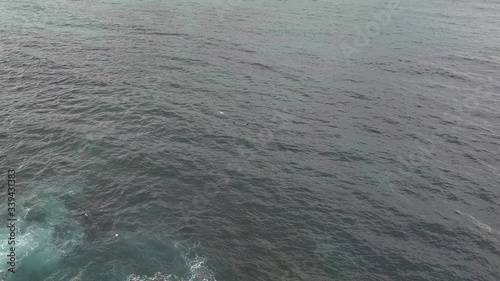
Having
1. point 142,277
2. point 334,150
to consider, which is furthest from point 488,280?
point 142,277

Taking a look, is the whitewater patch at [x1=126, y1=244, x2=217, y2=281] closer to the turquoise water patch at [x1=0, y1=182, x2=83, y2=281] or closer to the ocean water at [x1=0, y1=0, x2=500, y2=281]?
the ocean water at [x1=0, y1=0, x2=500, y2=281]

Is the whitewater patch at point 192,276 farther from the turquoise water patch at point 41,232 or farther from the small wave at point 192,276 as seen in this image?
the turquoise water patch at point 41,232

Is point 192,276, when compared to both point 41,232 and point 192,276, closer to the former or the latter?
point 192,276

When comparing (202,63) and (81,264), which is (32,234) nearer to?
(81,264)

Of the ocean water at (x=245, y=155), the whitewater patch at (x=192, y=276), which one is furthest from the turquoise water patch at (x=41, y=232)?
the whitewater patch at (x=192, y=276)

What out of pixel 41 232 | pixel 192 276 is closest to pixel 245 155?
pixel 192 276

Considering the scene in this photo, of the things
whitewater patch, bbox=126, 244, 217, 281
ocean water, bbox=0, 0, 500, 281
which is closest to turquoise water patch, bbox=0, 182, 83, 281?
ocean water, bbox=0, 0, 500, 281

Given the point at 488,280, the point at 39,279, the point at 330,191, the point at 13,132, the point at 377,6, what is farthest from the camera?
the point at 377,6

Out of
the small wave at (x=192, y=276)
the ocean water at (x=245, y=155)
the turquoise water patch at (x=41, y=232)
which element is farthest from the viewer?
the ocean water at (x=245, y=155)
